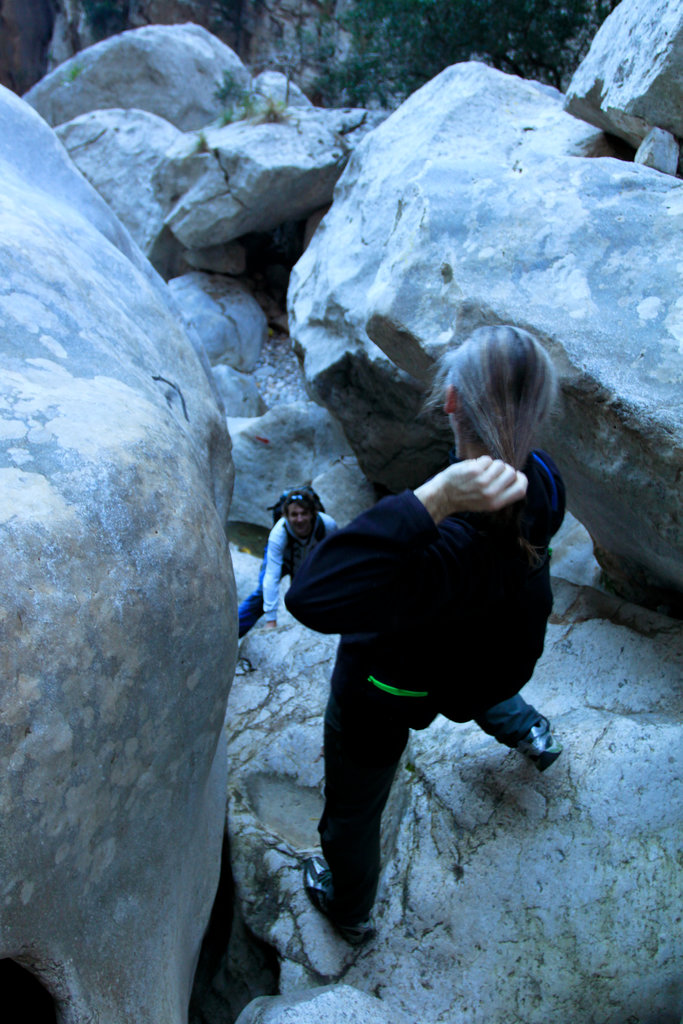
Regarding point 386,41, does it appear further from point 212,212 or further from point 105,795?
point 105,795

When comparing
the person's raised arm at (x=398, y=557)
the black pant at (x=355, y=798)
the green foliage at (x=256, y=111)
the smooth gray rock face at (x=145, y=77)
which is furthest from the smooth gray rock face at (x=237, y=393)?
the person's raised arm at (x=398, y=557)

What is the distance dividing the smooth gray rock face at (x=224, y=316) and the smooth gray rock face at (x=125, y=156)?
85 centimetres

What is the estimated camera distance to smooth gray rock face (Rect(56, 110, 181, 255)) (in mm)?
9134

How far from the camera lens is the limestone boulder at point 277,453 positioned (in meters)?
6.48

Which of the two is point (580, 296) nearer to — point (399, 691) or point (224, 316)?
point (399, 691)

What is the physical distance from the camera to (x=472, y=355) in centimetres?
126

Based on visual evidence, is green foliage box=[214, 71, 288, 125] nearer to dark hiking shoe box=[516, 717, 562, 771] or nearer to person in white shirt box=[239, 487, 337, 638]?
person in white shirt box=[239, 487, 337, 638]

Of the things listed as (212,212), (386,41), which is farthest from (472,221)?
(386,41)

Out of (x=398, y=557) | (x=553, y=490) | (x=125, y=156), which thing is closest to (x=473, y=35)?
(x=125, y=156)

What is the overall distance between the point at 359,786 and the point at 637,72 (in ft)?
9.31

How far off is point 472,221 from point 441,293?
0.97ft

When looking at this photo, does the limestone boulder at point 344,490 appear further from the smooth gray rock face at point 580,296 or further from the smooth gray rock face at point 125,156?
the smooth gray rock face at point 125,156

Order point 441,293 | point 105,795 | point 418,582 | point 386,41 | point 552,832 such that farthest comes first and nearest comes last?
point 386,41
point 441,293
point 552,832
point 105,795
point 418,582

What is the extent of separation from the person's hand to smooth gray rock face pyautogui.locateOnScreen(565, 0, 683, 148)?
2306 millimetres
